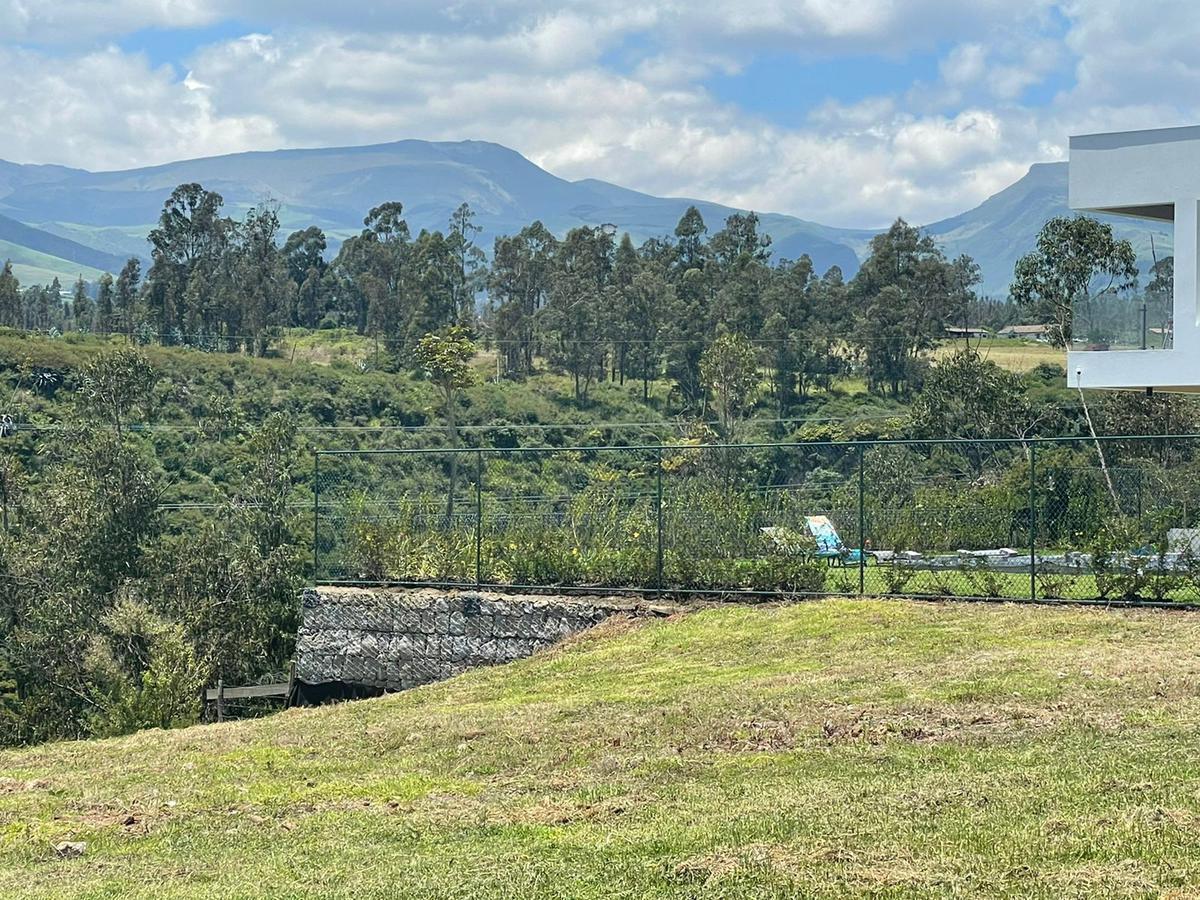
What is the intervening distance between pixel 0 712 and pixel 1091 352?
25.2 metres

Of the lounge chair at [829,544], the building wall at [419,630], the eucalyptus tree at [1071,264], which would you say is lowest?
the building wall at [419,630]

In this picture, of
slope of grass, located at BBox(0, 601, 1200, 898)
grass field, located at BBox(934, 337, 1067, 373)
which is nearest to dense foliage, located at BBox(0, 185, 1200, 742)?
grass field, located at BBox(934, 337, 1067, 373)

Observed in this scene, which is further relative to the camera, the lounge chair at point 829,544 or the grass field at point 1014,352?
the grass field at point 1014,352

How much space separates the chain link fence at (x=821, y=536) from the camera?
55.4 ft

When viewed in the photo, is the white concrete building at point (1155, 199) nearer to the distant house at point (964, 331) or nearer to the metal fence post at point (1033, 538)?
the metal fence post at point (1033, 538)

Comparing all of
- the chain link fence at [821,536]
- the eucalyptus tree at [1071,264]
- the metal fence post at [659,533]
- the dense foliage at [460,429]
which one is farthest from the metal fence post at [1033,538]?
the eucalyptus tree at [1071,264]

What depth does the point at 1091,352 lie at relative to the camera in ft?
73.3

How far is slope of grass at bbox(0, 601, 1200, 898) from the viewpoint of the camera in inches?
273

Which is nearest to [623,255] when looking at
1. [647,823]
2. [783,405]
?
[783,405]

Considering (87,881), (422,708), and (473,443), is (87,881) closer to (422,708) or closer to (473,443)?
(422,708)

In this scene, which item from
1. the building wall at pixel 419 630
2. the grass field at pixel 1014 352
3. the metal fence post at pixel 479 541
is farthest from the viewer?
the grass field at pixel 1014 352

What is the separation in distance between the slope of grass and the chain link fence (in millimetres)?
2032

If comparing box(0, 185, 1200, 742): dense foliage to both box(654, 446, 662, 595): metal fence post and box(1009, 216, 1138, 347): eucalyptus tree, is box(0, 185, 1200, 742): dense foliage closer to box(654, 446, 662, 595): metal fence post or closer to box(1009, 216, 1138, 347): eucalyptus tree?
box(654, 446, 662, 595): metal fence post

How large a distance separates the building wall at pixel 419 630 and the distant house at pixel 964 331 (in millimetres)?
63487
